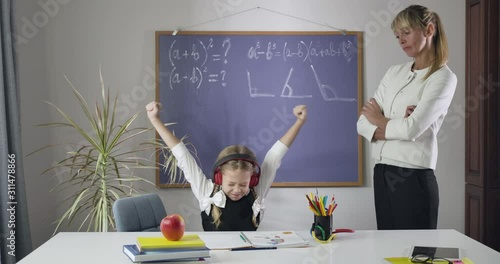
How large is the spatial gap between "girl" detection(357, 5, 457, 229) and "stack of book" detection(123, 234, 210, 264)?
1.18 m

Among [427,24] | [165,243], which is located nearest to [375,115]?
[427,24]

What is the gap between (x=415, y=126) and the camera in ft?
10.1

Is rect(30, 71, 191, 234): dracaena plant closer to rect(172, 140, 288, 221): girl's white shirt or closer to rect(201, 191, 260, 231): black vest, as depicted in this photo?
rect(172, 140, 288, 221): girl's white shirt

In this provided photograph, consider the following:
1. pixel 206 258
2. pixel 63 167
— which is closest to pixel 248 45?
pixel 63 167

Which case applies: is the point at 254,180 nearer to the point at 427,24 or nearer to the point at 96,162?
the point at 427,24

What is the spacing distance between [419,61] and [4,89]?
2290 mm

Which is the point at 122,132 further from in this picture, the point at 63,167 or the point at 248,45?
the point at 248,45

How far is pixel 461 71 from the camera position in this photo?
482cm

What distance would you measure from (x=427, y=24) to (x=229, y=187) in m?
1.17

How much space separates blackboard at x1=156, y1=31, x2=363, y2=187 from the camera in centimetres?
466

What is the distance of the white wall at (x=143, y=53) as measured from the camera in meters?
4.61

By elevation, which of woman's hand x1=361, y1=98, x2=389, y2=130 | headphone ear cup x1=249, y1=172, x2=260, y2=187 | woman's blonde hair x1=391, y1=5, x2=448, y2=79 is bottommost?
headphone ear cup x1=249, y1=172, x2=260, y2=187

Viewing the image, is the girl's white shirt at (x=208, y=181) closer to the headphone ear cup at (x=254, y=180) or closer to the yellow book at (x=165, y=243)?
the headphone ear cup at (x=254, y=180)

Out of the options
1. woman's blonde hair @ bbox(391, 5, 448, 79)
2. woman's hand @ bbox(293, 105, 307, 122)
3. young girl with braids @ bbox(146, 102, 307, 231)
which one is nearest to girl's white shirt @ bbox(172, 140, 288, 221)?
young girl with braids @ bbox(146, 102, 307, 231)
